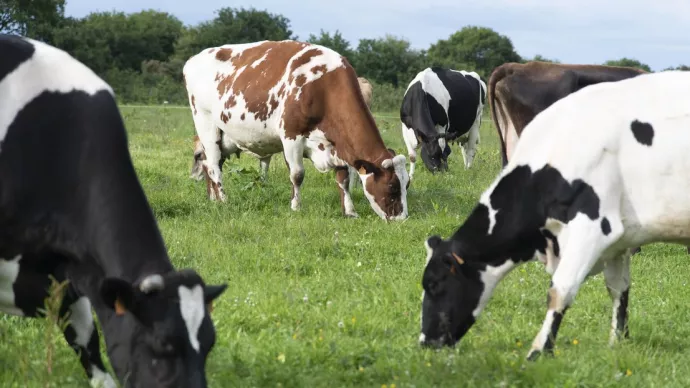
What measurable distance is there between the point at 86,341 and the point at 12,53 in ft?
5.27

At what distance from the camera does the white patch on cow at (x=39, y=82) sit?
466 centimetres

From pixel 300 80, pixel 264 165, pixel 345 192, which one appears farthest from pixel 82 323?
pixel 264 165

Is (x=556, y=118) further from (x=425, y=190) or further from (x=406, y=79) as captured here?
(x=406, y=79)

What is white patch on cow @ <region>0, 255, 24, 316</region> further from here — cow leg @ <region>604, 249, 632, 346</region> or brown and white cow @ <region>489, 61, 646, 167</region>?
brown and white cow @ <region>489, 61, 646, 167</region>

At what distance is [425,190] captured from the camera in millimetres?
13945

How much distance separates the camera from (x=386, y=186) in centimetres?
1166

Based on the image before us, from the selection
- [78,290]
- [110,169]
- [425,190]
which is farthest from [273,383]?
[425,190]

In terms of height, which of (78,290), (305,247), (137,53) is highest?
(78,290)

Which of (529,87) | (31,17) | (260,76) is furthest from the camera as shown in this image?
(31,17)

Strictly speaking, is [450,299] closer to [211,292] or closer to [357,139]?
[211,292]

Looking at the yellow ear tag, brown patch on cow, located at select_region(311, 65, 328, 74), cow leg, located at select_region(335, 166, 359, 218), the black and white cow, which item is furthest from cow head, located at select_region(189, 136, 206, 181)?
the yellow ear tag

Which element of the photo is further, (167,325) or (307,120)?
(307,120)

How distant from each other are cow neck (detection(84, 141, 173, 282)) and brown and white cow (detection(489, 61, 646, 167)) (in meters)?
7.32

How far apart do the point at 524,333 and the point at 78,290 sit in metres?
3.23
